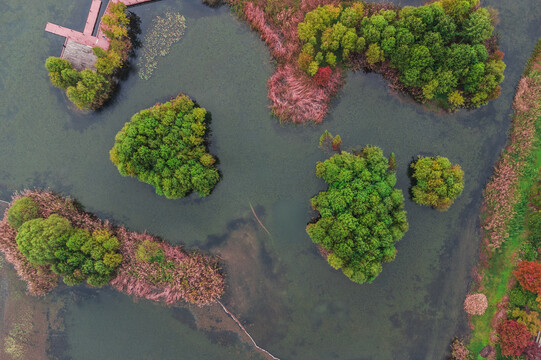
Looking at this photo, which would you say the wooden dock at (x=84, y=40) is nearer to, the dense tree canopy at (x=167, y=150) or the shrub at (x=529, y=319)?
the dense tree canopy at (x=167, y=150)

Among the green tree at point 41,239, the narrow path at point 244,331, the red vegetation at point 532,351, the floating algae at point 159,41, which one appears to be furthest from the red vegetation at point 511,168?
the green tree at point 41,239

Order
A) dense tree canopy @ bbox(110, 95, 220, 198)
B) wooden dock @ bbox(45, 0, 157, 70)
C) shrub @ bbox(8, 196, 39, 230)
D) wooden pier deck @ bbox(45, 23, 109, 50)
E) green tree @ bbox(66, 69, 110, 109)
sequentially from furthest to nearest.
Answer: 1. wooden pier deck @ bbox(45, 23, 109, 50)
2. wooden dock @ bbox(45, 0, 157, 70)
3. green tree @ bbox(66, 69, 110, 109)
4. shrub @ bbox(8, 196, 39, 230)
5. dense tree canopy @ bbox(110, 95, 220, 198)

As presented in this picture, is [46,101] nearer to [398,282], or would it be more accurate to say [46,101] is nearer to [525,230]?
[398,282]

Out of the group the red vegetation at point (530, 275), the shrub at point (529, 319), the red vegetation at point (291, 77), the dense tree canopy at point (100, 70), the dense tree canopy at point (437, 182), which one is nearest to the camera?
the red vegetation at point (530, 275)

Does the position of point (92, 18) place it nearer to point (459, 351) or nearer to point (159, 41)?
point (159, 41)

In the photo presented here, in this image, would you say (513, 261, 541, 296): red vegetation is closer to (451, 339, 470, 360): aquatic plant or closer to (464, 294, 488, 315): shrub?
(464, 294, 488, 315): shrub

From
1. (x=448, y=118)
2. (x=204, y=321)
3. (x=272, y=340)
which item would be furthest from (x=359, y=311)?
(x=448, y=118)

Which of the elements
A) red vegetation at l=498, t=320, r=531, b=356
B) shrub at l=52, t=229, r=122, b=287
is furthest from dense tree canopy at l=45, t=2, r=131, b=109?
red vegetation at l=498, t=320, r=531, b=356
